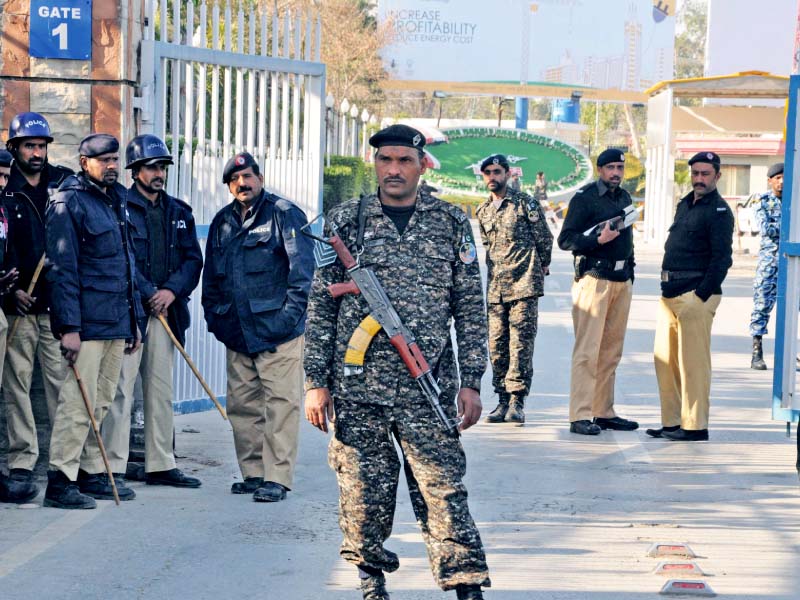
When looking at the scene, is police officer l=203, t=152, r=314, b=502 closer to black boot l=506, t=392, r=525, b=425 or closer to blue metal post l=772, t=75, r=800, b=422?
black boot l=506, t=392, r=525, b=425

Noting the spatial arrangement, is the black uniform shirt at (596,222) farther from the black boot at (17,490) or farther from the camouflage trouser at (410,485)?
the camouflage trouser at (410,485)

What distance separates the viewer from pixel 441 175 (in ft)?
186

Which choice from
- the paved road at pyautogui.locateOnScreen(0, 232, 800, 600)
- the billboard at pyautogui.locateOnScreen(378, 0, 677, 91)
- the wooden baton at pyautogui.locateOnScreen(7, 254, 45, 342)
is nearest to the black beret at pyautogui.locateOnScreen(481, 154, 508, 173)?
the paved road at pyautogui.locateOnScreen(0, 232, 800, 600)

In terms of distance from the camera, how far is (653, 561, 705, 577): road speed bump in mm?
6129

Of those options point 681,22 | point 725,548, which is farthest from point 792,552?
point 681,22

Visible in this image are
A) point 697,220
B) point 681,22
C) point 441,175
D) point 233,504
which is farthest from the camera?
point 681,22

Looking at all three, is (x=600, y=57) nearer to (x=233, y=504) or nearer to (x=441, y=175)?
(x=441, y=175)

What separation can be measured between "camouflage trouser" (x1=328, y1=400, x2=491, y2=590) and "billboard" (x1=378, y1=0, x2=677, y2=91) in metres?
48.5

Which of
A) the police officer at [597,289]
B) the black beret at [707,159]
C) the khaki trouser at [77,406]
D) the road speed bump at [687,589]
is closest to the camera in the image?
the road speed bump at [687,589]

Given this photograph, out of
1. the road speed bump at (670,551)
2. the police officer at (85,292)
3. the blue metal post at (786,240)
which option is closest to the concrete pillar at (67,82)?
the police officer at (85,292)

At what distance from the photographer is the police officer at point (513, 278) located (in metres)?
10.2

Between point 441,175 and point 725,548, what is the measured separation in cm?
5055

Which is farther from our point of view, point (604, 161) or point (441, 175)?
point (441, 175)

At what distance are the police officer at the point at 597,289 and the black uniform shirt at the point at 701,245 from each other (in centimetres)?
36
